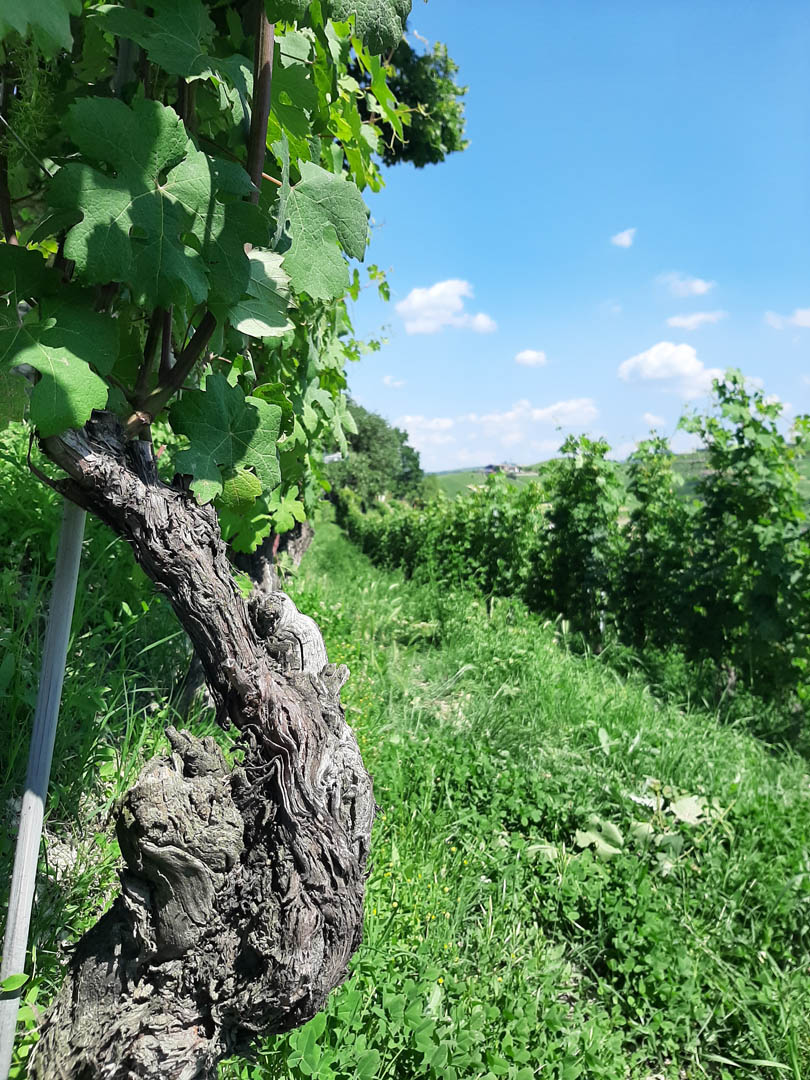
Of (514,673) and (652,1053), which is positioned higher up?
(514,673)

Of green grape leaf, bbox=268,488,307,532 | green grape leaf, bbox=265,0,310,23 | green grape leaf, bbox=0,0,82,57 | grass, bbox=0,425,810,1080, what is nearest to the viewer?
green grape leaf, bbox=0,0,82,57

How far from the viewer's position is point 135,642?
9.49ft

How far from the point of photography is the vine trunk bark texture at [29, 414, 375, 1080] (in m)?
1.24

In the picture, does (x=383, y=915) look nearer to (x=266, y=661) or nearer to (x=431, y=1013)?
(x=431, y=1013)

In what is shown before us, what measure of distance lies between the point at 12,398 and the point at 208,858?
97cm

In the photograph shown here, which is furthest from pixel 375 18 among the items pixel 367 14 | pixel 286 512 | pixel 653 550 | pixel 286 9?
pixel 653 550

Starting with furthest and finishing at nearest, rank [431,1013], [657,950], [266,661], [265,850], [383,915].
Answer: [657,950] < [383,915] < [431,1013] < [266,661] < [265,850]

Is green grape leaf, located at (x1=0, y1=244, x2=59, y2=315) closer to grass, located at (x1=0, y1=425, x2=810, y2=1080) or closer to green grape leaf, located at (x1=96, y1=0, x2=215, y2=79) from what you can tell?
green grape leaf, located at (x1=96, y1=0, x2=215, y2=79)

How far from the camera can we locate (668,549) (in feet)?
23.7

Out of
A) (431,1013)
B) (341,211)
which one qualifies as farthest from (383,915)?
(341,211)

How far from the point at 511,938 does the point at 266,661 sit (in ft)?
6.34

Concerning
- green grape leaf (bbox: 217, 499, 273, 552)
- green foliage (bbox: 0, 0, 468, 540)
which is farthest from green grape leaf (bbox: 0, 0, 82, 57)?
green grape leaf (bbox: 217, 499, 273, 552)

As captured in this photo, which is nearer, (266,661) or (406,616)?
(266,661)

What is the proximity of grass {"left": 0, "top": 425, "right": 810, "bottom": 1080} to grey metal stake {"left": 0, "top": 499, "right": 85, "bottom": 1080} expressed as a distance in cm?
28
